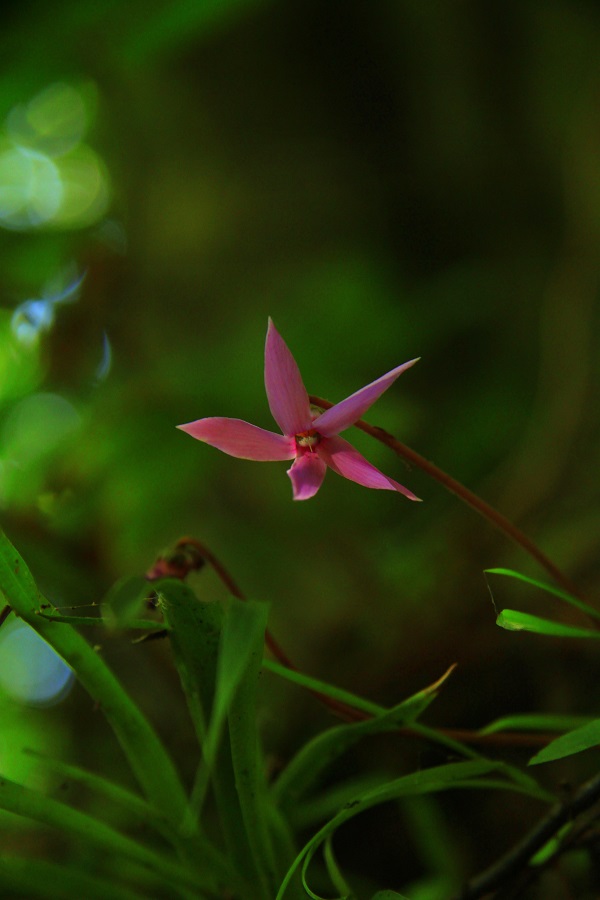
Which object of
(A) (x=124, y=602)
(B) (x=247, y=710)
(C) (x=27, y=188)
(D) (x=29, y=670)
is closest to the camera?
(A) (x=124, y=602)

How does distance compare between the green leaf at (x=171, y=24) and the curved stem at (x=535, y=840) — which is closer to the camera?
the curved stem at (x=535, y=840)

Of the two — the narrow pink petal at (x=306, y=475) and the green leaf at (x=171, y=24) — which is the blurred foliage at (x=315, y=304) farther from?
the narrow pink petal at (x=306, y=475)

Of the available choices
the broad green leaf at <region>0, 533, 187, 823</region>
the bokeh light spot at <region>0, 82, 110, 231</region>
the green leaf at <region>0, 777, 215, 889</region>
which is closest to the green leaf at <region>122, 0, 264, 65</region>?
the bokeh light spot at <region>0, 82, 110, 231</region>

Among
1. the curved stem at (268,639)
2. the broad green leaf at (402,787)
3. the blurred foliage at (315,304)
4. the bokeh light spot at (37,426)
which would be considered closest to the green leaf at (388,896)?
the broad green leaf at (402,787)

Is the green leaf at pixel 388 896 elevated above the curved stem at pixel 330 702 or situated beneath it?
situated beneath

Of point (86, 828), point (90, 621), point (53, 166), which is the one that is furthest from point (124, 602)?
point (53, 166)

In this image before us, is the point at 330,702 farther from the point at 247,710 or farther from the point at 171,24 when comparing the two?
the point at 171,24

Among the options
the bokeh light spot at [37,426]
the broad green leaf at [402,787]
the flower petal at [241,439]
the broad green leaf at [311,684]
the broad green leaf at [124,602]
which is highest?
the bokeh light spot at [37,426]
